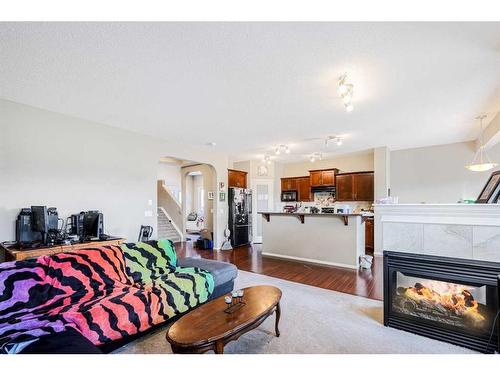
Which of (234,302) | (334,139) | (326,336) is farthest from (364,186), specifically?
(234,302)

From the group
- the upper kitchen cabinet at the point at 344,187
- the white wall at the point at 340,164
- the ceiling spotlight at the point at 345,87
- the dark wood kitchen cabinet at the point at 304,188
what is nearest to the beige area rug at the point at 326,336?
the ceiling spotlight at the point at 345,87

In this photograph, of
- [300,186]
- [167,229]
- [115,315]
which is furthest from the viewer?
[167,229]

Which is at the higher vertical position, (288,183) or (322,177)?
(322,177)

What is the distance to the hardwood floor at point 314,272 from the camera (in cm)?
351

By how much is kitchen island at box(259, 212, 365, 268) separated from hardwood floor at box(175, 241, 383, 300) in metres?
0.20

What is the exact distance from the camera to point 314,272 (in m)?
4.33

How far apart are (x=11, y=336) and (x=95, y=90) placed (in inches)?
102

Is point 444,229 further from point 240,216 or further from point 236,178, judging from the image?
point 236,178

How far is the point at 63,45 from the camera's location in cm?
198

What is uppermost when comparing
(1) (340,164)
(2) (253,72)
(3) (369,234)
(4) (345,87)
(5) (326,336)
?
(2) (253,72)

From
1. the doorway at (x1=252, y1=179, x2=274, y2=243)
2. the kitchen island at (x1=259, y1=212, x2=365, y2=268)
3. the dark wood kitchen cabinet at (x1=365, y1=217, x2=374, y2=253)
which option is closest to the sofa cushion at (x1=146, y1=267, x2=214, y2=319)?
the kitchen island at (x1=259, y1=212, x2=365, y2=268)

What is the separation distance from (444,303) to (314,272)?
2276 millimetres

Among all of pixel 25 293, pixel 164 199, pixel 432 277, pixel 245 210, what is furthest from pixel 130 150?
pixel 432 277

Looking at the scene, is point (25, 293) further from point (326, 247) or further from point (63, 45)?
point (326, 247)
